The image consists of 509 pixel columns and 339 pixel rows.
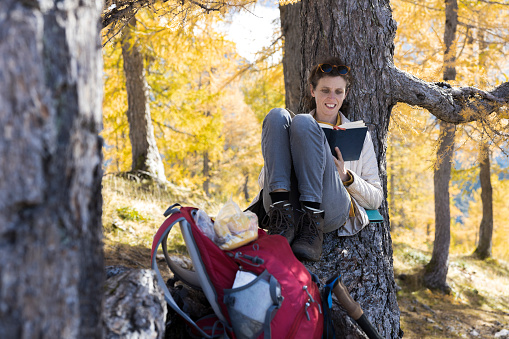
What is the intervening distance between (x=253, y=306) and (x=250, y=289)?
7 cm

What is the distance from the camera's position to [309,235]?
220cm

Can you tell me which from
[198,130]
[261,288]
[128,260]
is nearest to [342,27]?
[261,288]

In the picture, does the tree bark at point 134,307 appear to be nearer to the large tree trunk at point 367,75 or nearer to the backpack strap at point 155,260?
the backpack strap at point 155,260

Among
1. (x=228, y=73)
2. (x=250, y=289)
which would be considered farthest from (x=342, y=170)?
(x=228, y=73)

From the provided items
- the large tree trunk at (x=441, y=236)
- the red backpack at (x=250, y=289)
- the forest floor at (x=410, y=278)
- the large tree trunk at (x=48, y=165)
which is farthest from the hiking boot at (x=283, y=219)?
the large tree trunk at (x=441, y=236)

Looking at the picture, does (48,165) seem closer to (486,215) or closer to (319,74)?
(319,74)

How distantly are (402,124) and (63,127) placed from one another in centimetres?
367

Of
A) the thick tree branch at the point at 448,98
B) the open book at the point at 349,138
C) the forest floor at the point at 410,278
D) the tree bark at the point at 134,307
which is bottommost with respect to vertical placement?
the forest floor at the point at 410,278

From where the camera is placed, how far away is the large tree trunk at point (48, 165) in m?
0.77

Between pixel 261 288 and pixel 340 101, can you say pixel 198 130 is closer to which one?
pixel 340 101

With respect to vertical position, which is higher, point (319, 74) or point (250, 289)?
point (319, 74)

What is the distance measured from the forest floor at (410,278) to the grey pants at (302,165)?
6.98 ft

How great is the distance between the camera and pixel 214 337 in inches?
63.6

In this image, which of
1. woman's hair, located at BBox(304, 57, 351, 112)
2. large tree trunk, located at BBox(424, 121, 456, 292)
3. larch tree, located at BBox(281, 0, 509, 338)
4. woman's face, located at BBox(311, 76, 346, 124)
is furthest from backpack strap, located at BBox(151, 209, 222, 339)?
large tree trunk, located at BBox(424, 121, 456, 292)
